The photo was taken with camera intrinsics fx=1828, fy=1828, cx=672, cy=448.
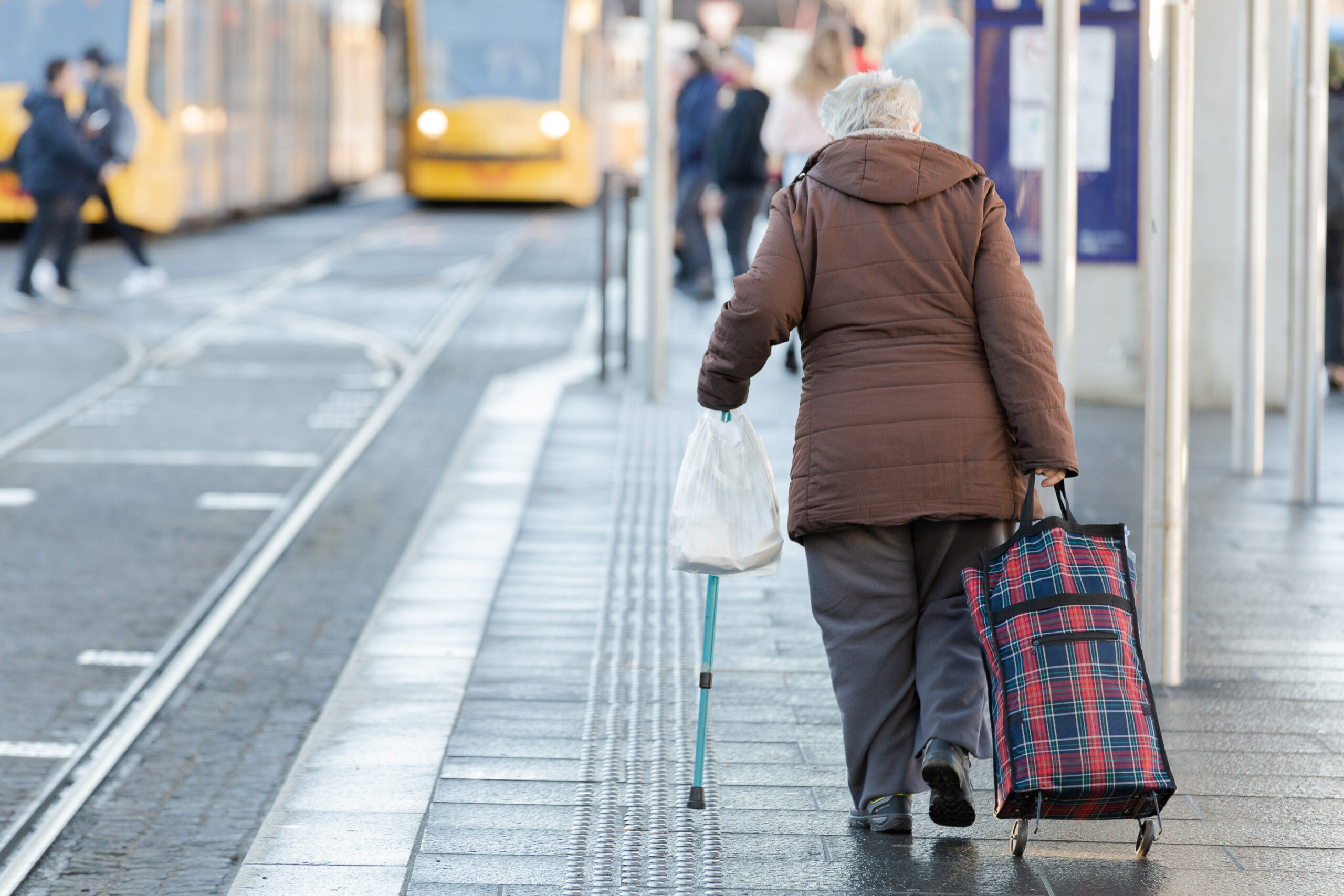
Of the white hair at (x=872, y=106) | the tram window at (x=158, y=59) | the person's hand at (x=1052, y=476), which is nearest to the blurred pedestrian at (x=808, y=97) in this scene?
the white hair at (x=872, y=106)

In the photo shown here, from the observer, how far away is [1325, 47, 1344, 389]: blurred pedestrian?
956 centimetres

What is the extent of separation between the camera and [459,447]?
26.8 ft

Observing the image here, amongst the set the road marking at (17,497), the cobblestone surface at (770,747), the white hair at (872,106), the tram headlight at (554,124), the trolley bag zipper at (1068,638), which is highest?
the tram headlight at (554,124)

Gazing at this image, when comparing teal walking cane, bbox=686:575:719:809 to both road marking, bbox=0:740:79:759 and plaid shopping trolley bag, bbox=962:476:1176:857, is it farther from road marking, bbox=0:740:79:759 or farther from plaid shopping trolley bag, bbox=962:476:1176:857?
road marking, bbox=0:740:79:759

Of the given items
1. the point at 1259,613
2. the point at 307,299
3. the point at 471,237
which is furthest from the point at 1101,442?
the point at 471,237

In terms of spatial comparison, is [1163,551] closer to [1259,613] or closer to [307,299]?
[1259,613]

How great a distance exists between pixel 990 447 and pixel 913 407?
17 cm

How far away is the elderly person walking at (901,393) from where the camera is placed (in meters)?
3.42

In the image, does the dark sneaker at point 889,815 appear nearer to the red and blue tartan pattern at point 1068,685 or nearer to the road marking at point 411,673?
the red and blue tartan pattern at point 1068,685

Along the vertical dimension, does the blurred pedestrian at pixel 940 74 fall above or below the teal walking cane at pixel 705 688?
above

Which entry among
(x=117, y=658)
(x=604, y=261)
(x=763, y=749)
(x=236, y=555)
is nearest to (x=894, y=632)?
(x=763, y=749)

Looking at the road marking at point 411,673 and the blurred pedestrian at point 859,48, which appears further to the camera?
the blurred pedestrian at point 859,48

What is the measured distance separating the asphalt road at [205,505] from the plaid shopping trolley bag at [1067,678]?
163 cm

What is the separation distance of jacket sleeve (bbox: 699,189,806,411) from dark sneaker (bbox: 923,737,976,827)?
0.78 meters
